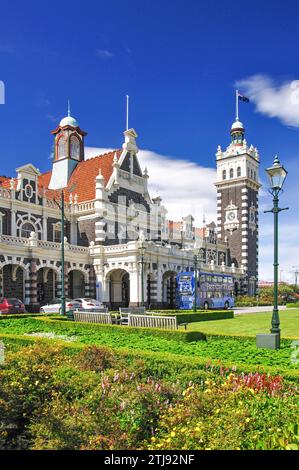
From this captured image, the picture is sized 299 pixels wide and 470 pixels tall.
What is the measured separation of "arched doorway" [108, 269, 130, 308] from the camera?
44.8 m

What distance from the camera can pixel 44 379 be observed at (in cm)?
826

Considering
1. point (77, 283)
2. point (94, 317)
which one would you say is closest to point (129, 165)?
point (77, 283)

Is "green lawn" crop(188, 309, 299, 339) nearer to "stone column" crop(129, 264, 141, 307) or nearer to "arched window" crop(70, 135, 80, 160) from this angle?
"stone column" crop(129, 264, 141, 307)

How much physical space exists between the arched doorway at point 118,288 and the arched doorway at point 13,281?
32.3 feet

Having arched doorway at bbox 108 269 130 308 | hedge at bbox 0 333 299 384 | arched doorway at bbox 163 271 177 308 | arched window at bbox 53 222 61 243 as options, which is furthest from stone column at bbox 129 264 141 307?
hedge at bbox 0 333 299 384

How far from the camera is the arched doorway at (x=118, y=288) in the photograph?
4484 centimetres

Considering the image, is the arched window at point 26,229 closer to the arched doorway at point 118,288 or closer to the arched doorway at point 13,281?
the arched doorway at point 13,281

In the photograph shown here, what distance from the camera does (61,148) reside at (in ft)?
174

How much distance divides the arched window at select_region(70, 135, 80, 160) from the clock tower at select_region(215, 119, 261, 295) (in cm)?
2866

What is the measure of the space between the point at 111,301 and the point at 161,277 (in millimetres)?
5830

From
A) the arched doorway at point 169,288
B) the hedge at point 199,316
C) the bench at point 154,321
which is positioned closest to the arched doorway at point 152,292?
the arched doorway at point 169,288

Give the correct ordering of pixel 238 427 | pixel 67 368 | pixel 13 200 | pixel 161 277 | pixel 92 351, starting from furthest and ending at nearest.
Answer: pixel 161 277 → pixel 13 200 → pixel 92 351 → pixel 67 368 → pixel 238 427
